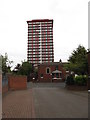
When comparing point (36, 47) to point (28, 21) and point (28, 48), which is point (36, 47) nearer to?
point (28, 48)

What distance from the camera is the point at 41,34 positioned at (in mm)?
154875

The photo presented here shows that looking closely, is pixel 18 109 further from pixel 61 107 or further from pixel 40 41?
pixel 40 41

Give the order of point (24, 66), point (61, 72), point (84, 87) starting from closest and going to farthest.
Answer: point (84, 87)
point (61, 72)
point (24, 66)

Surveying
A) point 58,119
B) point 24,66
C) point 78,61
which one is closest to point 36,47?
point 24,66

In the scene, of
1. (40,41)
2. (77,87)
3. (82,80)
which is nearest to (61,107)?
(77,87)

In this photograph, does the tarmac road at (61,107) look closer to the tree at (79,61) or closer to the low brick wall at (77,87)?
the low brick wall at (77,87)

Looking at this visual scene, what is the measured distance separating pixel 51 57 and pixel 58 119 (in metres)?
138

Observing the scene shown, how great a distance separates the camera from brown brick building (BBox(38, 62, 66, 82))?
71.1 meters

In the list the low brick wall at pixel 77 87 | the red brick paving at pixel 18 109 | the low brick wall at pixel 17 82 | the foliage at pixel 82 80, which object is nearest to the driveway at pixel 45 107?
the red brick paving at pixel 18 109

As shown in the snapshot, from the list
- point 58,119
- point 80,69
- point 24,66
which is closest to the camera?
point 58,119

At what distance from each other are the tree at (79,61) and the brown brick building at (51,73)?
29209 mm

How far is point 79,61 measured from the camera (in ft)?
125

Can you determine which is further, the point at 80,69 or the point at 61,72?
the point at 61,72

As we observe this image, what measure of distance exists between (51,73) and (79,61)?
1377 inches
